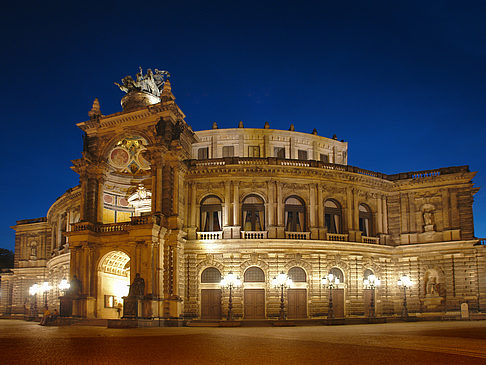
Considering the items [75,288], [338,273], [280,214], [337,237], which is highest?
[280,214]

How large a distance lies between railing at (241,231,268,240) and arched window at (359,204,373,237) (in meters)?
10.1

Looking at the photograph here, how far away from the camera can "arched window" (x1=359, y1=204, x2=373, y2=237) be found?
152 ft

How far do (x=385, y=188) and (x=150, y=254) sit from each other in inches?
924

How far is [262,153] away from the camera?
52.1 metres

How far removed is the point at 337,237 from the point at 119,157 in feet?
69.3

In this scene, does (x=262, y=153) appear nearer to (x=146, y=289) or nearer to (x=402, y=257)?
(x=402, y=257)

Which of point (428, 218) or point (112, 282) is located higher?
point (428, 218)

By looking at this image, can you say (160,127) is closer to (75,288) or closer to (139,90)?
(139,90)

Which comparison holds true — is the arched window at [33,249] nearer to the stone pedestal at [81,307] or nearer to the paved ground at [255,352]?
the stone pedestal at [81,307]

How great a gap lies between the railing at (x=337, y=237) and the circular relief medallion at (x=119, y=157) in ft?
65.4

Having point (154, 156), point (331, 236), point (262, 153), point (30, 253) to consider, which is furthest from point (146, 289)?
point (30, 253)

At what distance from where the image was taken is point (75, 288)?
39219mm

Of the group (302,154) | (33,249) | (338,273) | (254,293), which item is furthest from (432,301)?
(33,249)

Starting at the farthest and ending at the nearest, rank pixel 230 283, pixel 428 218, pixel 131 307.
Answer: pixel 428 218 → pixel 230 283 → pixel 131 307
